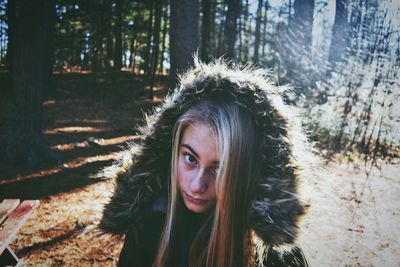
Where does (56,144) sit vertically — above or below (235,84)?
below

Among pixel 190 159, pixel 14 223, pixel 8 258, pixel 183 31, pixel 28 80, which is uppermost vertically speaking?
pixel 183 31

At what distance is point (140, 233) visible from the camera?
234 centimetres

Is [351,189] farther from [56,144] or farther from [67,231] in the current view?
[56,144]

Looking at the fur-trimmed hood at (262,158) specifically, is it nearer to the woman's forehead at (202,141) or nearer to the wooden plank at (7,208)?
the woman's forehead at (202,141)

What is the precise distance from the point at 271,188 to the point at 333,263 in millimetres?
3321

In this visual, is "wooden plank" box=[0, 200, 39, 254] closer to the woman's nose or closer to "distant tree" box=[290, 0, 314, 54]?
the woman's nose

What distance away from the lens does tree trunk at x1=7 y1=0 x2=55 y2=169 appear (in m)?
6.70

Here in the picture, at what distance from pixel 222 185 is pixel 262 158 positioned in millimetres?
324

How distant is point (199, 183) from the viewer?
200 centimetres

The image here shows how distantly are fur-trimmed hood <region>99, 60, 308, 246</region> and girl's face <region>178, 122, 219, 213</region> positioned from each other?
0.84ft

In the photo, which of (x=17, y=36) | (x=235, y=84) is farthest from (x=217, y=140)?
(x=17, y=36)

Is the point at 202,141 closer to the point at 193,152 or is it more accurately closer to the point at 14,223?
the point at 193,152

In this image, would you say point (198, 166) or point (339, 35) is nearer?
point (198, 166)

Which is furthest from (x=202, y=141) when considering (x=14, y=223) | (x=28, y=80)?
(x=28, y=80)
